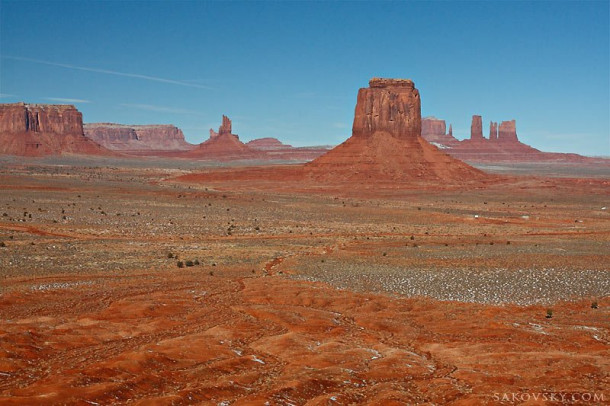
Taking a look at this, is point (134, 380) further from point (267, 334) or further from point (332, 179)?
point (332, 179)

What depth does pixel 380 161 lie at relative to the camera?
4259 inches

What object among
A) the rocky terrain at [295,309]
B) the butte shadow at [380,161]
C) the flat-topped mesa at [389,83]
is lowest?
the rocky terrain at [295,309]

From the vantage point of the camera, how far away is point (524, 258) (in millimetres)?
31609

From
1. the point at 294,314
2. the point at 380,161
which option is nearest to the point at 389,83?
the point at 380,161

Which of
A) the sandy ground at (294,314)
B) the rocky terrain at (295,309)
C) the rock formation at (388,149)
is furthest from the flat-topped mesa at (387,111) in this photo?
the sandy ground at (294,314)

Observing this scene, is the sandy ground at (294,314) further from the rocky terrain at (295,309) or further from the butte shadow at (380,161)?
the butte shadow at (380,161)

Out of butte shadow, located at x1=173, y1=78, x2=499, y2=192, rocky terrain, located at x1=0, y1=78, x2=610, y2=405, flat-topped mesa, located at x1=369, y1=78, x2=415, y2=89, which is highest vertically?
flat-topped mesa, located at x1=369, y1=78, x2=415, y2=89

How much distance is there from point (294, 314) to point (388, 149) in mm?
93604

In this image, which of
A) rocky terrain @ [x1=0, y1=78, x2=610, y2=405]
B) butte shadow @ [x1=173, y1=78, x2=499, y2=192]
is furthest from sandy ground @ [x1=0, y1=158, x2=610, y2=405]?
butte shadow @ [x1=173, y1=78, x2=499, y2=192]

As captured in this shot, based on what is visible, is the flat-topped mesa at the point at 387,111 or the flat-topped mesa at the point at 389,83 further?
the flat-topped mesa at the point at 389,83

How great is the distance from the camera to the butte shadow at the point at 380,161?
104125 millimetres

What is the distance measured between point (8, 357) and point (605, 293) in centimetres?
2081

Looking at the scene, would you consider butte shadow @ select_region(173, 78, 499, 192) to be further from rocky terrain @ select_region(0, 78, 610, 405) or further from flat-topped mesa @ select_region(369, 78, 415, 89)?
rocky terrain @ select_region(0, 78, 610, 405)

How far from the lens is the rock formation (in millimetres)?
106312
